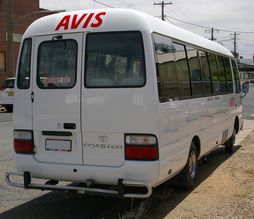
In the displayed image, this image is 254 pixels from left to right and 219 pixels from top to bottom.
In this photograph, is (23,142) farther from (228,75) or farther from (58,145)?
(228,75)

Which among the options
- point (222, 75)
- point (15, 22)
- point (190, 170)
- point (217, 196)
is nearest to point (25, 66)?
point (190, 170)

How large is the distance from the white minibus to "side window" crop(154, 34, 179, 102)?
14 millimetres

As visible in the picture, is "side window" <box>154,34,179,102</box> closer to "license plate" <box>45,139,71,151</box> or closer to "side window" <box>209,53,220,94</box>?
"license plate" <box>45,139,71,151</box>

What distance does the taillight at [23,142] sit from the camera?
21.2ft

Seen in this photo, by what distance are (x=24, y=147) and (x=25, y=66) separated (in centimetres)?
111

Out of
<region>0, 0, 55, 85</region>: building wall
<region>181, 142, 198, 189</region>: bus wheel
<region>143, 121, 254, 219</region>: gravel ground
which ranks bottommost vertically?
<region>143, 121, 254, 219</region>: gravel ground

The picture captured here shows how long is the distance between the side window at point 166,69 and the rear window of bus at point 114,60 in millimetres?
290

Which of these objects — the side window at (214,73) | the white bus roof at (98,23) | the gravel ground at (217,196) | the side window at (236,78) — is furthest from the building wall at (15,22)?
the white bus roof at (98,23)

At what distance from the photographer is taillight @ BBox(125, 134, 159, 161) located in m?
5.84

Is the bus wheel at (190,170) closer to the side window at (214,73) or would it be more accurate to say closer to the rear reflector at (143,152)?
the rear reflector at (143,152)

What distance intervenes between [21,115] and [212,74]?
4009 mm

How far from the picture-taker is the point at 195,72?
7867mm

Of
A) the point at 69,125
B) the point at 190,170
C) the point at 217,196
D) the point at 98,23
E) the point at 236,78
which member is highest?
the point at 98,23

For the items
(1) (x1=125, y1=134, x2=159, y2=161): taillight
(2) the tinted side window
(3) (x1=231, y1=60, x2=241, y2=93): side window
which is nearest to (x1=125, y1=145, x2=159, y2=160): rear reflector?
(1) (x1=125, y1=134, x2=159, y2=161): taillight
